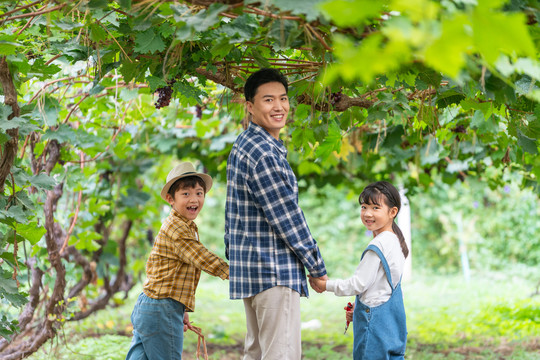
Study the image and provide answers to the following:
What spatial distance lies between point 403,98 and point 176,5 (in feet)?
4.32

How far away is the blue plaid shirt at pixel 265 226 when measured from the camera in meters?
2.20

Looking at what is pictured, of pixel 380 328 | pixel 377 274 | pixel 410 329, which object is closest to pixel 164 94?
pixel 377 274

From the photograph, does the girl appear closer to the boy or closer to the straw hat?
the boy

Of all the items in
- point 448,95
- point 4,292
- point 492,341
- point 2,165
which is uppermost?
point 448,95

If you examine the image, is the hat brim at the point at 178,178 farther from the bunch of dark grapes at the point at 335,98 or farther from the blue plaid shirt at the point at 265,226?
the bunch of dark grapes at the point at 335,98

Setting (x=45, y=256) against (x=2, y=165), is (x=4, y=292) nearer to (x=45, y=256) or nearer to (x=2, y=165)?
(x=2, y=165)

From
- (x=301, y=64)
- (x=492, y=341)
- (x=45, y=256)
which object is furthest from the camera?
(x=492, y=341)

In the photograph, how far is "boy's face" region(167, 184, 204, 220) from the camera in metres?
2.79

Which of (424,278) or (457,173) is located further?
(424,278)

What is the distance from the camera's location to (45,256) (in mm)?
4523

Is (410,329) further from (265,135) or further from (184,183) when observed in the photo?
(265,135)

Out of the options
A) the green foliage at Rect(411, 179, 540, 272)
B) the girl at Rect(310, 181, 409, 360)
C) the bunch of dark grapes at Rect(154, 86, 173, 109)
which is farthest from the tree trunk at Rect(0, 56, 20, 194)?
the green foliage at Rect(411, 179, 540, 272)

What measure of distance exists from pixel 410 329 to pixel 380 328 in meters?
4.05

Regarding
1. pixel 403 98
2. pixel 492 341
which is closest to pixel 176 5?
pixel 403 98
